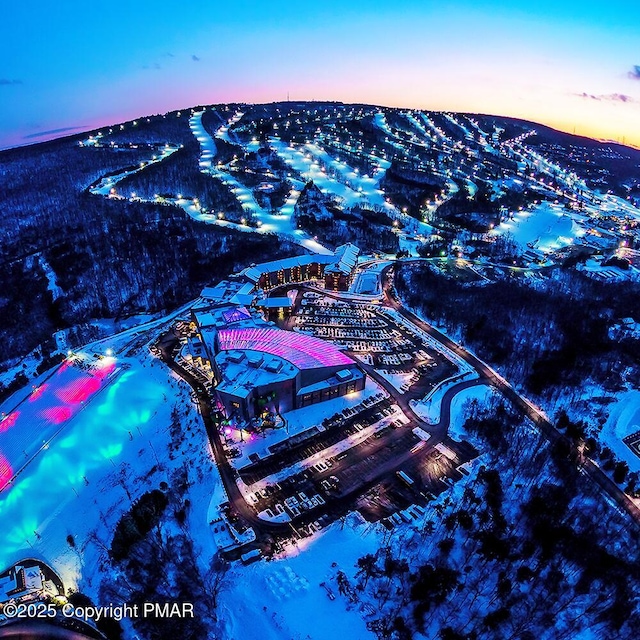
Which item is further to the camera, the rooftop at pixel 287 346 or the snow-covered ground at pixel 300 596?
the rooftop at pixel 287 346

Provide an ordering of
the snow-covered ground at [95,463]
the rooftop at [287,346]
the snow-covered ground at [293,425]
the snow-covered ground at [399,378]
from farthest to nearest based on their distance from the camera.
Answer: the snow-covered ground at [399,378] → the rooftop at [287,346] → the snow-covered ground at [293,425] → the snow-covered ground at [95,463]

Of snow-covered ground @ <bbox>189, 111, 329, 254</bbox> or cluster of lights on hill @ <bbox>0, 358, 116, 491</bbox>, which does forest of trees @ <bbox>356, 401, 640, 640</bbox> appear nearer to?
cluster of lights on hill @ <bbox>0, 358, 116, 491</bbox>

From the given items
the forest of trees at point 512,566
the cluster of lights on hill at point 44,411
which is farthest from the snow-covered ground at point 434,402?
the cluster of lights on hill at point 44,411

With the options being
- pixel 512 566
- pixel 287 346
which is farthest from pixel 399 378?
pixel 512 566

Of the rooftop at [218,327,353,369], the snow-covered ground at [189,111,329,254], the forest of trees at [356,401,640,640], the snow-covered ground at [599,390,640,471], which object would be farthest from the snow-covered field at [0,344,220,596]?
the snow-covered ground at [189,111,329,254]

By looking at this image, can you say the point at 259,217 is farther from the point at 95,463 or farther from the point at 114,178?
the point at 95,463

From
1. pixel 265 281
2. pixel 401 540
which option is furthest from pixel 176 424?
pixel 265 281

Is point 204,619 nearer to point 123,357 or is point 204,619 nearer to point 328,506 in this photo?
point 328,506

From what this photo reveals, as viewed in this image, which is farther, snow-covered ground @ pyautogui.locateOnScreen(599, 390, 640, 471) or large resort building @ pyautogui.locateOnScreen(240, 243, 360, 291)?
large resort building @ pyautogui.locateOnScreen(240, 243, 360, 291)

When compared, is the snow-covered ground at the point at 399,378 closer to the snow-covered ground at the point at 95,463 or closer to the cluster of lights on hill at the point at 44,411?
the snow-covered ground at the point at 95,463
